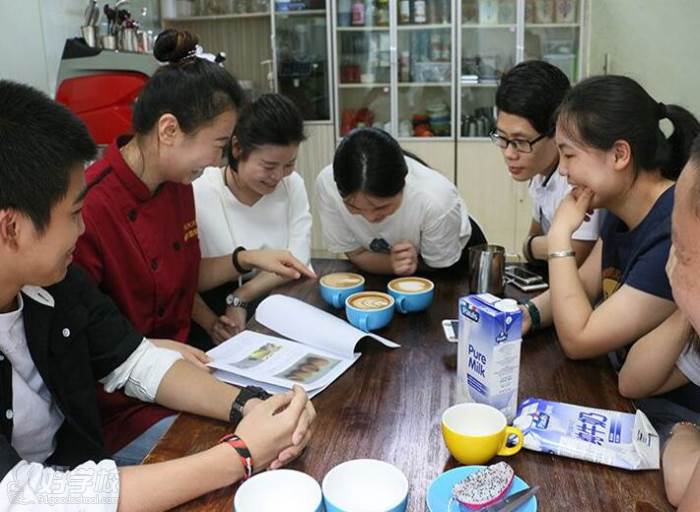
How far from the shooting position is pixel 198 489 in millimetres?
865

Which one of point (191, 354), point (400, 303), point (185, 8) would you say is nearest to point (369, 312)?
point (400, 303)

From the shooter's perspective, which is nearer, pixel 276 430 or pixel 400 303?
pixel 276 430

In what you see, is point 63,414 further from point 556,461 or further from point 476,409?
point 556,461

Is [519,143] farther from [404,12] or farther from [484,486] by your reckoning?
[404,12]

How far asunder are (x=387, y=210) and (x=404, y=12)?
9.43 ft

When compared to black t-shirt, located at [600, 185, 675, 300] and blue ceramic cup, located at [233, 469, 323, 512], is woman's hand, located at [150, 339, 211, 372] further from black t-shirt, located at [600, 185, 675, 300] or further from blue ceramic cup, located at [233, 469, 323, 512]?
black t-shirt, located at [600, 185, 675, 300]

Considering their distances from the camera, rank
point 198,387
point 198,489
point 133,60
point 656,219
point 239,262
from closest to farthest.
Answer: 1. point 198,489
2. point 198,387
3. point 656,219
4. point 239,262
5. point 133,60

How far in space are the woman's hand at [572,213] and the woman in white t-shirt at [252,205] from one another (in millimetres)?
803

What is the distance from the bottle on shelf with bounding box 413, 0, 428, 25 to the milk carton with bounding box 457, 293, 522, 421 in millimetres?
3748

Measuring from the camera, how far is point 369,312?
1393 mm

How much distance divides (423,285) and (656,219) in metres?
0.55

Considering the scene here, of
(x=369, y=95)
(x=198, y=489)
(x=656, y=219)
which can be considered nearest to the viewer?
(x=198, y=489)

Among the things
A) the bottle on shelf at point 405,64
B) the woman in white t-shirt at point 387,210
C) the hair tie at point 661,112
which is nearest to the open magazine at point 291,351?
the woman in white t-shirt at point 387,210

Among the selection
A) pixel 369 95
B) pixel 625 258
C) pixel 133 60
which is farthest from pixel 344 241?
pixel 369 95
